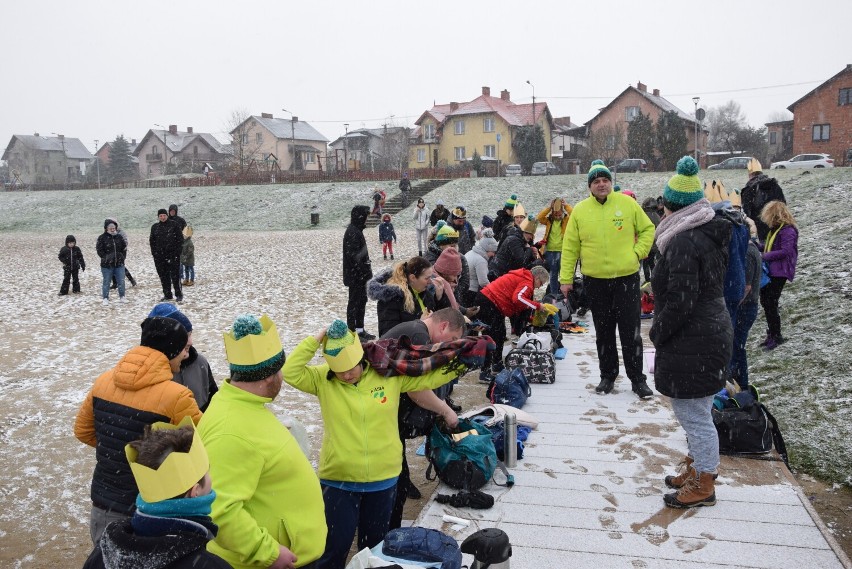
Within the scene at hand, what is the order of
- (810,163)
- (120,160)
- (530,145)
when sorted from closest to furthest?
1. (810,163)
2. (530,145)
3. (120,160)

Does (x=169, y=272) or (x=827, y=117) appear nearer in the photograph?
(x=169, y=272)

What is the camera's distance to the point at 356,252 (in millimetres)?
9172

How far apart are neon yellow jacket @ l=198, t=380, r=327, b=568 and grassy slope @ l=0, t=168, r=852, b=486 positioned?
435 centimetres

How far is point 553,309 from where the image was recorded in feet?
25.8

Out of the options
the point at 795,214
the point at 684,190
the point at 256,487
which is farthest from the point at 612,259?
the point at 795,214

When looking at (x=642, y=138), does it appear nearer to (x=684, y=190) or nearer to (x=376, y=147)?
(x=376, y=147)

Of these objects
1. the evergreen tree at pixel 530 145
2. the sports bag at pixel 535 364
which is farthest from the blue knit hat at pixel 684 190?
the evergreen tree at pixel 530 145

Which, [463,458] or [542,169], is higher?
[542,169]

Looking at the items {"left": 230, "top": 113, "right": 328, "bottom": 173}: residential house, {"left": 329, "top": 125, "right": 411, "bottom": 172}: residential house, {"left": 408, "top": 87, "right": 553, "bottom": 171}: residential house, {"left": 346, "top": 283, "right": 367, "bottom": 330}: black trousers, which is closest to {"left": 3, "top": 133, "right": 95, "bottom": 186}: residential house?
{"left": 230, "top": 113, "right": 328, "bottom": 173}: residential house

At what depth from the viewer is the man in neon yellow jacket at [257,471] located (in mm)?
2494

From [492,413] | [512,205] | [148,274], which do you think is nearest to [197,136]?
[148,274]

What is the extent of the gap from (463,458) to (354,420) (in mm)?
1391

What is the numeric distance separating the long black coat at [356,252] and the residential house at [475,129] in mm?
49097

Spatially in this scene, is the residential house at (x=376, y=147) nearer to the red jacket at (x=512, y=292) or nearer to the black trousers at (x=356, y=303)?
the black trousers at (x=356, y=303)
